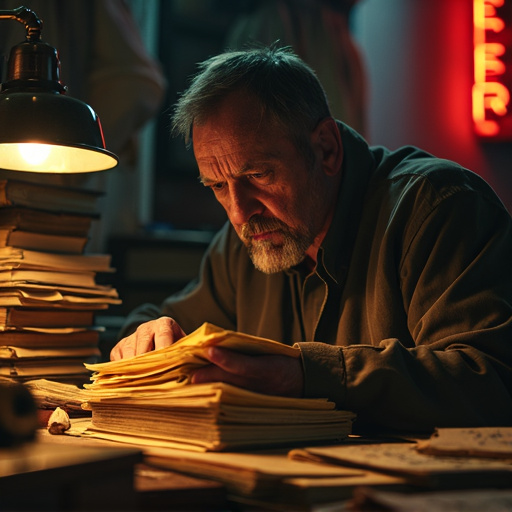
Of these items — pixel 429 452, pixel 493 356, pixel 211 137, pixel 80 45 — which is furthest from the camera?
pixel 80 45

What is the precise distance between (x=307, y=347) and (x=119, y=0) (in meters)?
2.14

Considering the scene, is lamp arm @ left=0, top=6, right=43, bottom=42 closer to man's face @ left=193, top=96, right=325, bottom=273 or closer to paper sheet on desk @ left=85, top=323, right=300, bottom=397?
man's face @ left=193, top=96, right=325, bottom=273

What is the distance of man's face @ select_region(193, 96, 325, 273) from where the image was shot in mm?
1609

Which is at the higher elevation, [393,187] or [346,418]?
[393,187]

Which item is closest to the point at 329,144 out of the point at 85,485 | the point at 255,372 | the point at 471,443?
the point at 255,372

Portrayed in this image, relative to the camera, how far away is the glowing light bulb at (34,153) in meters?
1.63

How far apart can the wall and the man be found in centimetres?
305

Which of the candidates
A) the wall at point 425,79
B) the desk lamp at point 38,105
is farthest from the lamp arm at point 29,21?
the wall at point 425,79

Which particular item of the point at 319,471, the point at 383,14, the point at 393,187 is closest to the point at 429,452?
the point at 319,471

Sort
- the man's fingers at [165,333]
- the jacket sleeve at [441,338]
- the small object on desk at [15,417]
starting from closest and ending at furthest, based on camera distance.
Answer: the small object on desk at [15,417] → the jacket sleeve at [441,338] → the man's fingers at [165,333]

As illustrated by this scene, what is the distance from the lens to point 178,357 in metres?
1.08

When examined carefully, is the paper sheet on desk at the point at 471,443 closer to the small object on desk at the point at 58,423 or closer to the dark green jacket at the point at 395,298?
the dark green jacket at the point at 395,298

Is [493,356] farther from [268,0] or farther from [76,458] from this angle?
[268,0]

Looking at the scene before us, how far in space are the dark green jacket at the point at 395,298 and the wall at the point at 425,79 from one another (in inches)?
119
